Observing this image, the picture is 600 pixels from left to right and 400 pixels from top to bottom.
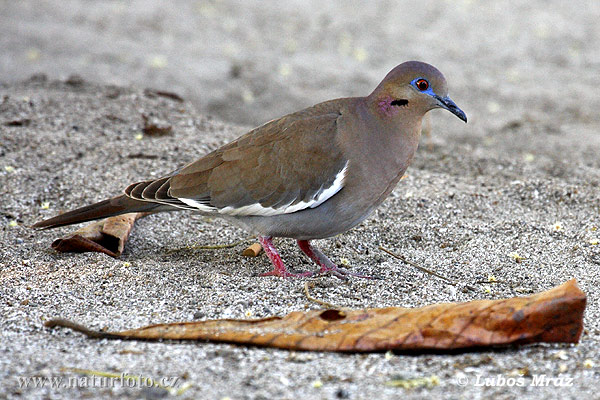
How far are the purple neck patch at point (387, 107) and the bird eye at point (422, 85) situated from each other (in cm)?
15

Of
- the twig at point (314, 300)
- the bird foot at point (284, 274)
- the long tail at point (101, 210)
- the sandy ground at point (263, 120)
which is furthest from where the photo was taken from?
the long tail at point (101, 210)

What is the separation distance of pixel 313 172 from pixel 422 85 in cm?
72

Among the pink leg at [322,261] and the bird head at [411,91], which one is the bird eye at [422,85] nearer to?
the bird head at [411,91]

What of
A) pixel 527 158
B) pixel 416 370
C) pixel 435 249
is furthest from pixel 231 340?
pixel 527 158

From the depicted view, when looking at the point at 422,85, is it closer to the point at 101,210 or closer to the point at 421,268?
the point at 421,268

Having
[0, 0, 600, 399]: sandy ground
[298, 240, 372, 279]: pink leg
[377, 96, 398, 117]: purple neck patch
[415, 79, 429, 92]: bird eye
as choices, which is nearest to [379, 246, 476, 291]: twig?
[0, 0, 600, 399]: sandy ground

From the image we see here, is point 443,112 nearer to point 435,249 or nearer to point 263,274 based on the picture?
point 435,249

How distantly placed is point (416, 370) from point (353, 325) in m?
0.34

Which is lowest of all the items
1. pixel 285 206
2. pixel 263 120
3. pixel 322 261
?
pixel 322 261

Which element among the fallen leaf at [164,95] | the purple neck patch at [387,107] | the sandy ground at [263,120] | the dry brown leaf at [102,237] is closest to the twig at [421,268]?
the sandy ground at [263,120]

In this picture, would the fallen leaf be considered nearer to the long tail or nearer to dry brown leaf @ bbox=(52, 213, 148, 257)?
dry brown leaf @ bbox=(52, 213, 148, 257)

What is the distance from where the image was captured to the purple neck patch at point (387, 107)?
3.91 meters

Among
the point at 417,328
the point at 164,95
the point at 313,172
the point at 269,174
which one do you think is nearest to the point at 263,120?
the point at 164,95

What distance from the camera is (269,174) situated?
12.9 feet
